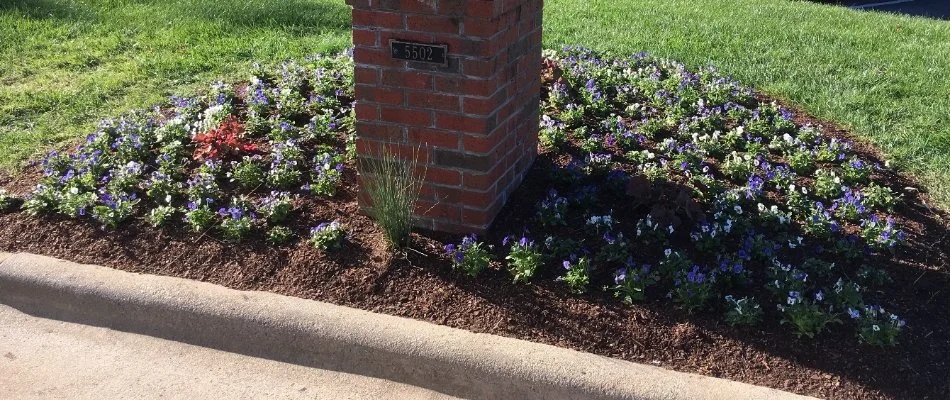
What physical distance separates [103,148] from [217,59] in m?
2.12

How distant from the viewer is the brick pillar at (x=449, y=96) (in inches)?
134

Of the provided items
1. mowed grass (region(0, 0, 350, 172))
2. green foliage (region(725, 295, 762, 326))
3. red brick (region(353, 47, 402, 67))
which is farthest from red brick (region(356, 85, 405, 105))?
mowed grass (region(0, 0, 350, 172))

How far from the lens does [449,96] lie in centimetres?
351

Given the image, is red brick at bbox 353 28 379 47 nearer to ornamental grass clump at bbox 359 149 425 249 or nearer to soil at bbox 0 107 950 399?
ornamental grass clump at bbox 359 149 425 249

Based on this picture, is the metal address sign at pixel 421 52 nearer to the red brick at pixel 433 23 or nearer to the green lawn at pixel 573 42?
the red brick at pixel 433 23

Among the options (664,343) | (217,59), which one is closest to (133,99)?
(217,59)

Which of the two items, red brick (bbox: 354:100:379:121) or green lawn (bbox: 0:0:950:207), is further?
green lawn (bbox: 0:0:950:207)

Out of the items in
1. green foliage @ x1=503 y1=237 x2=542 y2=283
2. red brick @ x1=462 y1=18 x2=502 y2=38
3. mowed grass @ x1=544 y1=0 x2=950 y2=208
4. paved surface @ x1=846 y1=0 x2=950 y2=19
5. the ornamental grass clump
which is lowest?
paved surface @ x1=846 y1=0 x2=950 y2=19

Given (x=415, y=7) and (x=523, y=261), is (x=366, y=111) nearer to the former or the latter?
(x=415, y=7)

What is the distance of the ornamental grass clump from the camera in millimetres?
3504

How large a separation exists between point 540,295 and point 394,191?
28.9 inches

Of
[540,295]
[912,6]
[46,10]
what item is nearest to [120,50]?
[46,10]

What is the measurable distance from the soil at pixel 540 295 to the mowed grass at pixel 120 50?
1607 mm

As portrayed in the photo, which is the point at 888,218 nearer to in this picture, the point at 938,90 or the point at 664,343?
the point at 664,343
